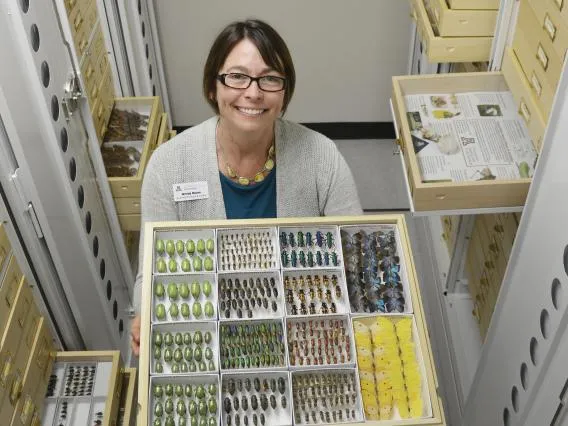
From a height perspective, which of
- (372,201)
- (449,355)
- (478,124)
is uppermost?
(372,201)

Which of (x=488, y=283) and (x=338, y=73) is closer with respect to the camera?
(x=488, y=283)

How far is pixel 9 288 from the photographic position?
5.78 ft

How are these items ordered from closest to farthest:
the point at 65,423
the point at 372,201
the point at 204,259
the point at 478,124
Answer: the point at 204,259
the point at 65,423
the point at 478,124
the point at 372,201

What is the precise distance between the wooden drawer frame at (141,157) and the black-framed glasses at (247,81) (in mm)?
1070

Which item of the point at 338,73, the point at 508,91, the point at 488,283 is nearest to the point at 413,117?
the point at 508,91

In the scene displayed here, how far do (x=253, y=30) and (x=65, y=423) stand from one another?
140cm

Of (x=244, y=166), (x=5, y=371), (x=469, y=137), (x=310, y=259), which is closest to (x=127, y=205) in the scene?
(x=244, y=166)

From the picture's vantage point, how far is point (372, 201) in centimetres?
385

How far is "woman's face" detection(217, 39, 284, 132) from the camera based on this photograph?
65.9 inches

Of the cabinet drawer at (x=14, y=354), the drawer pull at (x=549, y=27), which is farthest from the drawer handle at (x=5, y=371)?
the drawer pull at (x=549, y=27)

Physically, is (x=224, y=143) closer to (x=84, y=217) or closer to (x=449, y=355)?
(x=84, y=217)

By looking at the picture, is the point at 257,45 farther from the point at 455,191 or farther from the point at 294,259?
the point at 455,191

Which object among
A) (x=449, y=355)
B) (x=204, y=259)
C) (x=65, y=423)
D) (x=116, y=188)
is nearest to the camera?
(x=204, y=259)

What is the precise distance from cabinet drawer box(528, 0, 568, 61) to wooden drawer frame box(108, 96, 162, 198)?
167cm
